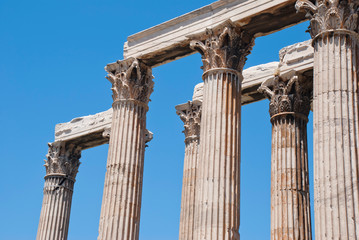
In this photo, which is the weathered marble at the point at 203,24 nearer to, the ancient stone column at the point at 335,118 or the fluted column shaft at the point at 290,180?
the ancient stone column at the point at 335,118

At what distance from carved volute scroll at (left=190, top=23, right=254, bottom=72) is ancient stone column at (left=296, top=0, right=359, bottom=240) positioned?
3.62m

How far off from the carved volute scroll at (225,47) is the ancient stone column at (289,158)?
445 centimetres

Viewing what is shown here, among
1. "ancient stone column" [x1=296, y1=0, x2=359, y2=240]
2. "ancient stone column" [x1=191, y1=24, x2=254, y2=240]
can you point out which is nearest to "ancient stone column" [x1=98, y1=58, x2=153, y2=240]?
"ancient stone column" [x1=191, y1=24, x2=254, y2=240]

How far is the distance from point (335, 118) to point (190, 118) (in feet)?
46.1

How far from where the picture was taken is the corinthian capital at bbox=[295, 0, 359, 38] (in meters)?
19.7

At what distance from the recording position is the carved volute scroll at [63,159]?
38.1 metres

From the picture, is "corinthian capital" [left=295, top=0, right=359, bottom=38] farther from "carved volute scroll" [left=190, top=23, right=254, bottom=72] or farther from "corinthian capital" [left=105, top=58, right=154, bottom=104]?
"corinthian capital" [left=105, top=58, right=154, bottom=104]

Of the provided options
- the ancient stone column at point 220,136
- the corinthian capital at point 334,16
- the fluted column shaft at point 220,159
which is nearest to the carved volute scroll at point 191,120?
the ancient stone column at point 220,136

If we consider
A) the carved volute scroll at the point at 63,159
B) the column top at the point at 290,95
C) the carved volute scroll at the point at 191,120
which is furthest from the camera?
the carved volute scroll at the point at 63,159

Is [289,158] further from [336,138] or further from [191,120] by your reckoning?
[336,138]

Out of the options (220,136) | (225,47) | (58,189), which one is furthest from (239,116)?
(58,189)

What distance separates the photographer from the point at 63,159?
1508 inches

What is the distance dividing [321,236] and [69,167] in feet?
79.6

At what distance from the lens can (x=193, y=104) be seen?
104ft
